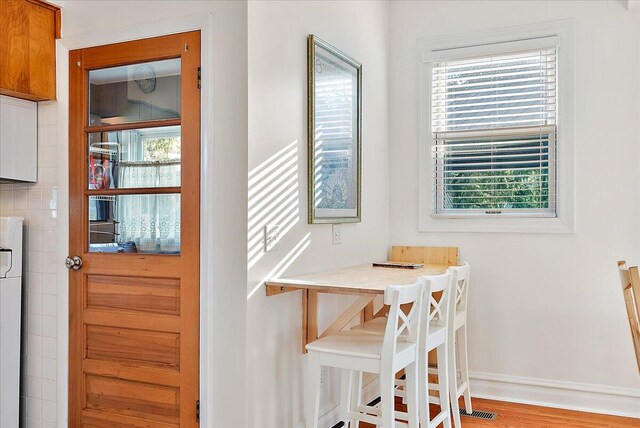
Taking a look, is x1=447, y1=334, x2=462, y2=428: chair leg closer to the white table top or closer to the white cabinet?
the white table top

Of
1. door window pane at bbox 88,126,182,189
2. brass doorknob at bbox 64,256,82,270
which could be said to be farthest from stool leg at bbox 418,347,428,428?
brass doorknob at bbox 64,256,82,270

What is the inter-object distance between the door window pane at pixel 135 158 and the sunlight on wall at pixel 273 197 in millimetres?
406

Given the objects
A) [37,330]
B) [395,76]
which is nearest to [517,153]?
[395,76]

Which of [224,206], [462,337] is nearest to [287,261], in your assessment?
[224,206]

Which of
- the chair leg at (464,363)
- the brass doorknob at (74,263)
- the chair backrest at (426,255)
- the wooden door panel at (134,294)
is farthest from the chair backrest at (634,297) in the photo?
the brass doorknob at (74,263)

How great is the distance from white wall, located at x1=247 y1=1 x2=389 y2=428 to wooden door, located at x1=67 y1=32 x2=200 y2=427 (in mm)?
277

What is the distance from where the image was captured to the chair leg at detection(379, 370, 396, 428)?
2.37 meters

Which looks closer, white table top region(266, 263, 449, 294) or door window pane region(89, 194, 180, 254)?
white table top region(266, 263, 449, 294)

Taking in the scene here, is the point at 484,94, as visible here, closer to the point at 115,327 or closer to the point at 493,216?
the point at 493,216

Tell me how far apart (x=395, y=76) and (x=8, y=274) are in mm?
2681

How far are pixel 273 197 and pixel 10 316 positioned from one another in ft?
4.67

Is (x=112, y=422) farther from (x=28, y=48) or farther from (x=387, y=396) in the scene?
(x=28, y=48)

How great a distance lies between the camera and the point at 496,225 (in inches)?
150

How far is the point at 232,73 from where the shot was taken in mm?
2586
